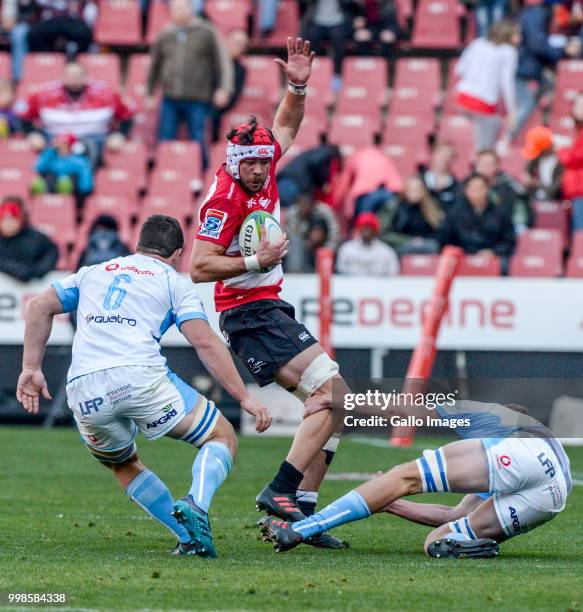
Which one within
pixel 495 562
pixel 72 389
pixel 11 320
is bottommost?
pixel 11 320

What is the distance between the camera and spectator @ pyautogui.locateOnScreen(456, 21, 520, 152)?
1872 cm

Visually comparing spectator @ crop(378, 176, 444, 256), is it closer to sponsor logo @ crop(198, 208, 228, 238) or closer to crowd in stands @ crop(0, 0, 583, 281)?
crowd in stands @ crop(0, 0, 583, 281)

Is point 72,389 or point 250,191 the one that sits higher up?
point 250,191

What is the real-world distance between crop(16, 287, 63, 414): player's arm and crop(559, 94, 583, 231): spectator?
10401 mm

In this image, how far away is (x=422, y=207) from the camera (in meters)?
16.9

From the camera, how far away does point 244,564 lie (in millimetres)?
7000

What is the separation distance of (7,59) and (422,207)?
6.92m

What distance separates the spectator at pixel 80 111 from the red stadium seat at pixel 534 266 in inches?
208

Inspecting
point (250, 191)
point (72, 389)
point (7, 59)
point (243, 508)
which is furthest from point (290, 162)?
point (72, 389)

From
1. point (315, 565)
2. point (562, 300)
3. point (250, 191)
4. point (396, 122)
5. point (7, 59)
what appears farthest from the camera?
point (7, 59)

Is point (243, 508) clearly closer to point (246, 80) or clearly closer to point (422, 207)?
point (422, 207)

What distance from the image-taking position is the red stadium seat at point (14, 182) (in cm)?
1845

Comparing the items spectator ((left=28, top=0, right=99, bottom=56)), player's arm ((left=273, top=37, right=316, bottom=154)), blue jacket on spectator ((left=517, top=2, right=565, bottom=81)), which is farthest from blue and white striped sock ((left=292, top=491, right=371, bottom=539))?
spectator ((left=28, top=0, right=99, bottom=56))

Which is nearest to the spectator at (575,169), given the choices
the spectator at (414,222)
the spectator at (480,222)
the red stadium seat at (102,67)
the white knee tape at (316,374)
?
the spectator at (480,222)
